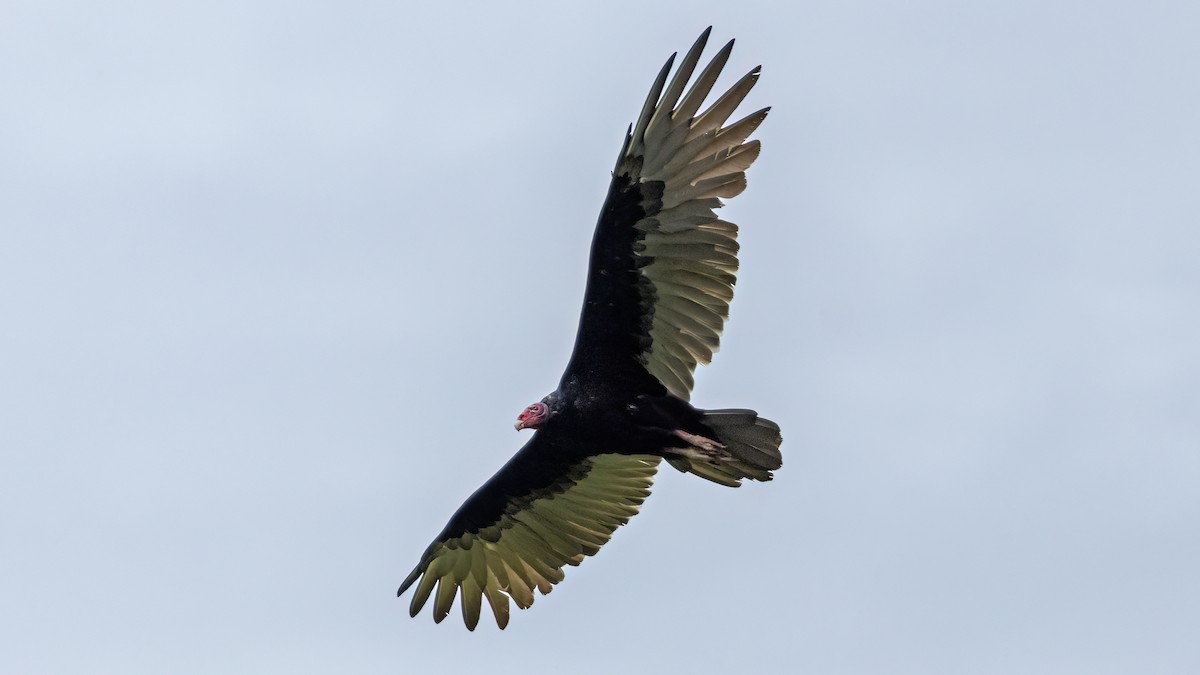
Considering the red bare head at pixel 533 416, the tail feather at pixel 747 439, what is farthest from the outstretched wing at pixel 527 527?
the tail feather at pixel 747 439

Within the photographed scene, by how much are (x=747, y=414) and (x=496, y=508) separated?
8.32 feet

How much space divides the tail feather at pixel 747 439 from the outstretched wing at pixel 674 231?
0.37 m

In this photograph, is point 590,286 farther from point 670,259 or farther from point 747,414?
point 747,414

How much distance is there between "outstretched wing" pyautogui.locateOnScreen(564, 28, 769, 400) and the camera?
11609mm

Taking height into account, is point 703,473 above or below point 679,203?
below

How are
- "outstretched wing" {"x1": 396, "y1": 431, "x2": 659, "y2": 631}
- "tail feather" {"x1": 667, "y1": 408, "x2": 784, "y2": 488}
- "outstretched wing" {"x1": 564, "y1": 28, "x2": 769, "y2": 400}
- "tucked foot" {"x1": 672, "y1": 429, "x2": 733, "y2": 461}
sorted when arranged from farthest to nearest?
1. "outstretched wing" {"x1": 396, "y1": 431, "x2": 659, "y2": 631}
2. "tucked foot" {"x1": 672, "y1": 429, "x2": 733, "y2": 461}
3. "tail feather" {"x1": 667, "y1": 408, "x2": 784, "y2": 488}
4. "outstretched wing" {"x1": 564, "y1": 28, "x2": 769, "y2": 400}

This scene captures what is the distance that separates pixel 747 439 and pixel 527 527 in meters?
2.35

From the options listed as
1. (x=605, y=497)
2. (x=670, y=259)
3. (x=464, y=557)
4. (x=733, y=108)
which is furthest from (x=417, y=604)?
(x=733, y=108)

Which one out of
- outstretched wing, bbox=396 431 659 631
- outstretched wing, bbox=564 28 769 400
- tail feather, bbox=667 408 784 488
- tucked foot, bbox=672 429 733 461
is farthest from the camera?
outstretched wing, bbox=396 431 659 631

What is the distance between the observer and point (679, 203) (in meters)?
11.7

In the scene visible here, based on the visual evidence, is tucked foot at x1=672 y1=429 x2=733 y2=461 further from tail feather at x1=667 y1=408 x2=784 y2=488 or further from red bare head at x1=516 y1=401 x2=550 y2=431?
red bare head at x1=516 y1=401 x2=550 y2=431

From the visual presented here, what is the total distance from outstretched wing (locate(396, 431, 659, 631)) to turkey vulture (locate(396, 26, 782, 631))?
0.01 metres

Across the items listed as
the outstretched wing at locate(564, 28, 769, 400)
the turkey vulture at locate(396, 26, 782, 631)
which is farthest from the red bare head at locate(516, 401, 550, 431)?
the outstretched wing at locate(564, 28, 769, 400)

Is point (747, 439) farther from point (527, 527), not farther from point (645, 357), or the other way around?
point (527, 527)
